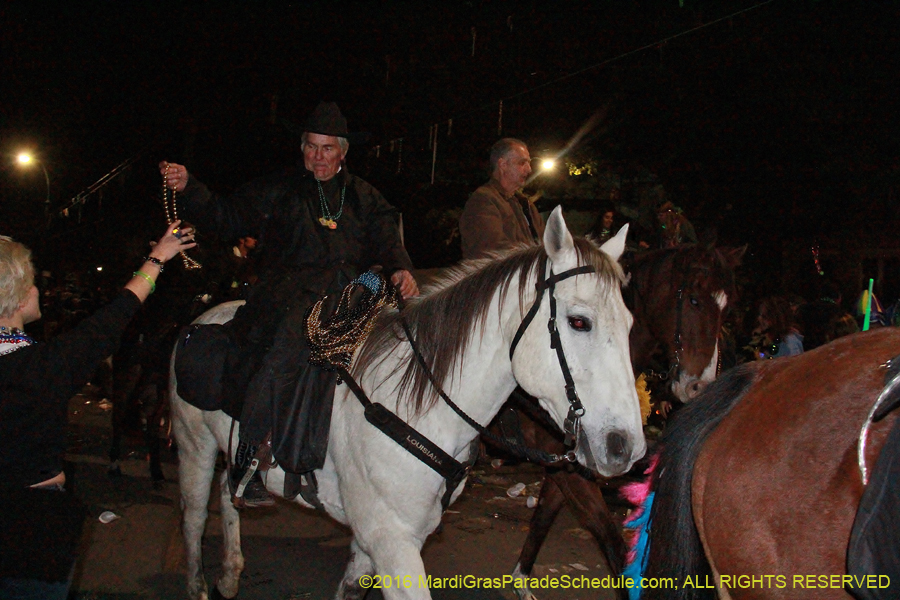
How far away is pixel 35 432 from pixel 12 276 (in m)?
0.56

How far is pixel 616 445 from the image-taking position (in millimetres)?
2537

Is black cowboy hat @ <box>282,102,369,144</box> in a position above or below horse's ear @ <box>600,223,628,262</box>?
above

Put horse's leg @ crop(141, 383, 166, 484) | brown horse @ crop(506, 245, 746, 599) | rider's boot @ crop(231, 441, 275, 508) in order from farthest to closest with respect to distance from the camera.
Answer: horse's leg @ crop(141, 383, 166, 484) < brown horse @ crop(506, 245, 746, 599) < rider's boot @ crop(231, 441, 275, 508)

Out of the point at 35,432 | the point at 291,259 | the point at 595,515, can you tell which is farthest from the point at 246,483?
the point at 595,515

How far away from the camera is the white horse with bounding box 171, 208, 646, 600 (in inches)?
103

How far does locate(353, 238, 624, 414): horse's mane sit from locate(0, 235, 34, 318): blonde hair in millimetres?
1536

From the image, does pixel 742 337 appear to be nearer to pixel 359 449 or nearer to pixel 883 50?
pixel 359 449

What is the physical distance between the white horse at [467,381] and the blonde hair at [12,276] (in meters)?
1.45

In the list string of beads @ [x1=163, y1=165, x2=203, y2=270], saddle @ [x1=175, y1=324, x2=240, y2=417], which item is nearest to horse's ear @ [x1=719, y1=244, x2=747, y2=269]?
saddle @ [x1=175, y1=324, x2=240, y2=417]

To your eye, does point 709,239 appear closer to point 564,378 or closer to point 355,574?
point 564,378

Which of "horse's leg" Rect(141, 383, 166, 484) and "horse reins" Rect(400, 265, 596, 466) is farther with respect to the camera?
"horse's leg" Rect(141, 383, 166, 484)

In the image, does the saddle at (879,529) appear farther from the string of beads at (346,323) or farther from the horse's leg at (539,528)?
the horse's leg at (539,528)

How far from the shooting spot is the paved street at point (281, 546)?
4.83 metres

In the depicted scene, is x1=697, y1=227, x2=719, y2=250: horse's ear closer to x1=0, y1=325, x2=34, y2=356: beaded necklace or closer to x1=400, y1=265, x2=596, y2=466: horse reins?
x1=400, y1=265, x2=596, y2=466: horse reins
